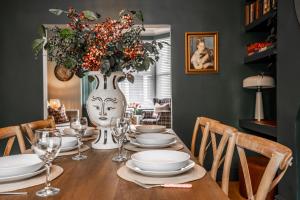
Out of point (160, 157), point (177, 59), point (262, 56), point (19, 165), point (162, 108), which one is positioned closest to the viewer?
point (19, 165)

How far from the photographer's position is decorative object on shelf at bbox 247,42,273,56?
10.0ft

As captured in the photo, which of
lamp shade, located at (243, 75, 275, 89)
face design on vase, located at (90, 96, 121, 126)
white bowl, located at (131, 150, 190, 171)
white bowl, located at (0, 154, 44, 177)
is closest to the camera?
white bowl, located at (0, 154, 44, 177)

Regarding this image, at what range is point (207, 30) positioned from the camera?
3.73 m

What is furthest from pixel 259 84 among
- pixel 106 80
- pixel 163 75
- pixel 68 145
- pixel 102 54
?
pixel 163 75

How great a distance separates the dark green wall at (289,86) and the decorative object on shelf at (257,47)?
401 mm

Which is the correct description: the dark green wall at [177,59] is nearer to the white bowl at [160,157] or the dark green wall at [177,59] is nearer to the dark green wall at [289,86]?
the dark green wall at [289,86]

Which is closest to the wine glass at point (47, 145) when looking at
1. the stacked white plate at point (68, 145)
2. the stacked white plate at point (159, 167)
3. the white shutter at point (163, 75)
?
the stacked white plate at point (159, 167)

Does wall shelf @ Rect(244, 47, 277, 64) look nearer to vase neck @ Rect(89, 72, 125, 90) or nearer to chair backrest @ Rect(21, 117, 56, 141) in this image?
vase neck @ Rect(89, 72, 125, 90)

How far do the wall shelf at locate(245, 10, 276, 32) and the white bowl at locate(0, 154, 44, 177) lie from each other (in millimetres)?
2643

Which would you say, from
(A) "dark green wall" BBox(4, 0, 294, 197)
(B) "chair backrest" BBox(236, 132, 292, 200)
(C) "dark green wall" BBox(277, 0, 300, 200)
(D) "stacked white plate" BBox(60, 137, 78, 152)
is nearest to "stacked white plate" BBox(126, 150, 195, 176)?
(B) "chair backrest" BBox(236, 132, 292, 200)

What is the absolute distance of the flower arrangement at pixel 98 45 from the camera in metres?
1.57

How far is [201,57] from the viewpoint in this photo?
372 cm

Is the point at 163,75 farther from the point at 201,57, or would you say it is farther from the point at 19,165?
the point at 19,165

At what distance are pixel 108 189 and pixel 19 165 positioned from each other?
46cm
